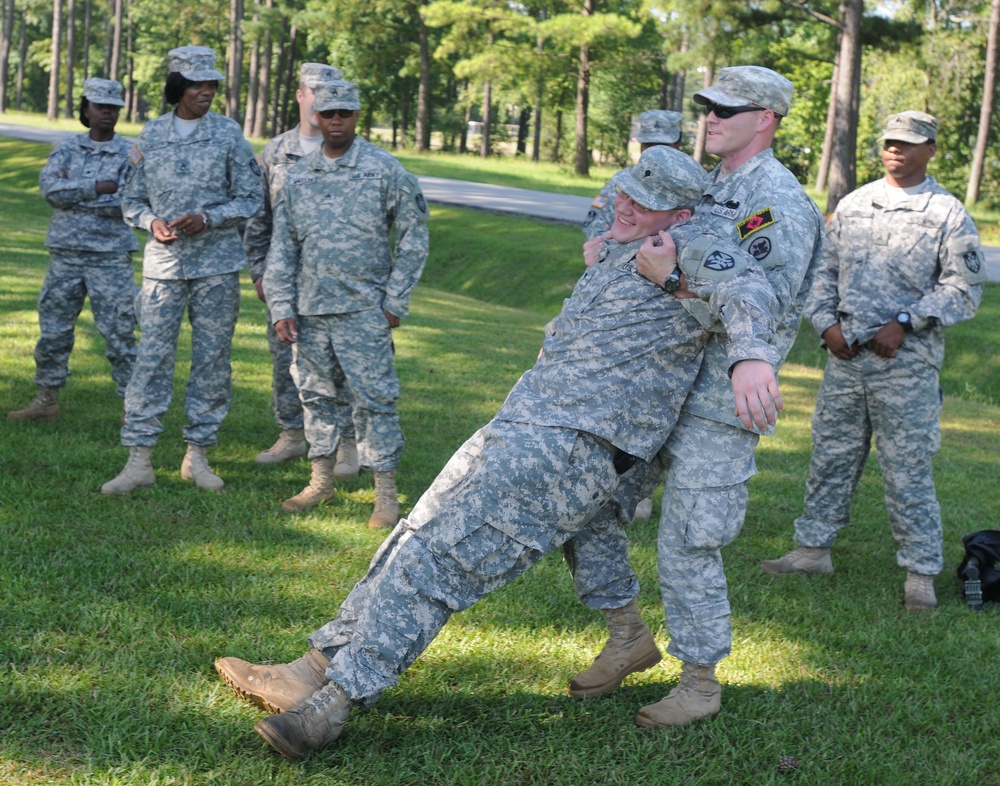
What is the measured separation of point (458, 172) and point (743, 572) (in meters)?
27.9

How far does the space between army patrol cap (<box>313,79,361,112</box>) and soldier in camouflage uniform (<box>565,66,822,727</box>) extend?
2203mm

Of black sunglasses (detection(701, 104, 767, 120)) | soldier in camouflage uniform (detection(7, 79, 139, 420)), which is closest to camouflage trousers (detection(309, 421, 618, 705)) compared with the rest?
black sunglasses (detection(701, 104, 767, 120))

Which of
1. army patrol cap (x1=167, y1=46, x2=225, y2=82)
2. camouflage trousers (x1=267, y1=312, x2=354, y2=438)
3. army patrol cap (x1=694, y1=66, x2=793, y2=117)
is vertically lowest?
camouflage trousers (x1=267, y1=312, x2=354, y2=438)

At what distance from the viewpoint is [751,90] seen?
3.83m

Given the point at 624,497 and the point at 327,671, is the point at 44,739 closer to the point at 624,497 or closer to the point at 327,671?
the point at 327,671

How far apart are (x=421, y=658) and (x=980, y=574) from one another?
2842 mm

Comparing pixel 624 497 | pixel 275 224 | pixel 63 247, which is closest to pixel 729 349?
pixel 624 497

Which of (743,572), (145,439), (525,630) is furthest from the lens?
(145,439)

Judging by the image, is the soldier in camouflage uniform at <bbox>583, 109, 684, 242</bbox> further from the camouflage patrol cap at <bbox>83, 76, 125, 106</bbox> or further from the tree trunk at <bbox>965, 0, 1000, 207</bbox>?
the tree trunk at <bbox>965, 0, 1000, 207</bbox>

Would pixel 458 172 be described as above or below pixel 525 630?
above

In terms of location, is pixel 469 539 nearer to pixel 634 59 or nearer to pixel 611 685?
pixel 611 685

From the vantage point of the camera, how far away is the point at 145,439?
244 inches

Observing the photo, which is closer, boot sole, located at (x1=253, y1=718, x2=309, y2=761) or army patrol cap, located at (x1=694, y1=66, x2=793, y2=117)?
boot sole, located at (x1=253, y1=718, x2=309, y2=761)

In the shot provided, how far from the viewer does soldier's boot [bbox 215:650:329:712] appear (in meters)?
3.64
